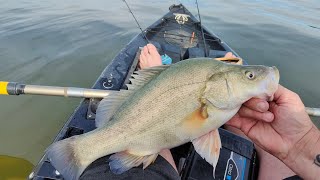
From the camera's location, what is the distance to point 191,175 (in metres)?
2.44

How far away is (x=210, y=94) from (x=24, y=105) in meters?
4.15

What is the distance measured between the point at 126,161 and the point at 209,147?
52 cm

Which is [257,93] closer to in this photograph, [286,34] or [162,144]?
[162,144]

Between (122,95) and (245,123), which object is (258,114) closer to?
(245,123)

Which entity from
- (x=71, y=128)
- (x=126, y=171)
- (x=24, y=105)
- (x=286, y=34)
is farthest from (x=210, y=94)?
(x=286, y=34)

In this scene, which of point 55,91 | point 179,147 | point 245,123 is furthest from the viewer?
point 55,91

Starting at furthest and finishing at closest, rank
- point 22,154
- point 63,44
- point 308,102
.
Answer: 1. point 63,44
2. point 308,102
3. point 22,154

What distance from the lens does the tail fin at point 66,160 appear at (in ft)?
6.43

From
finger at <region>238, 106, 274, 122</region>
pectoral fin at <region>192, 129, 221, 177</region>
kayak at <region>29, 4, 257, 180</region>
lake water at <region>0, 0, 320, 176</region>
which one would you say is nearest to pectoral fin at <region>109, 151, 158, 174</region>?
pectoral fin at <region>192, 129, 221, 177</region>

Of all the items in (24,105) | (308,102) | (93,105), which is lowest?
(308,102)

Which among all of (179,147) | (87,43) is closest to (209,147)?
(179,147)

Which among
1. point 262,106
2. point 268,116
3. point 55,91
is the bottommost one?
point 55,91

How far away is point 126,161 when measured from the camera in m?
2.04

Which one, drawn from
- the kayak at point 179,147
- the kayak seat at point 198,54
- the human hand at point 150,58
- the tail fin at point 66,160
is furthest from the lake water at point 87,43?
the tail fin at point 66,160
